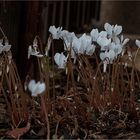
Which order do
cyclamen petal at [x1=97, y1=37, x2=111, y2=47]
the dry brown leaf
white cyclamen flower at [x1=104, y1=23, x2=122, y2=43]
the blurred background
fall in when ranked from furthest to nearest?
the blurred background
white cyclamen flower at [x1=104, y1=23, x2=122, y2=43]
cyclamen petal at [x1=97, y1=37, x2=111, y2=47]
the dry brown leaf

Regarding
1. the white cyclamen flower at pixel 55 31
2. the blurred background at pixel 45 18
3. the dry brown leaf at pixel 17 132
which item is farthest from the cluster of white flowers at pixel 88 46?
the blurred background at pixel 45 18

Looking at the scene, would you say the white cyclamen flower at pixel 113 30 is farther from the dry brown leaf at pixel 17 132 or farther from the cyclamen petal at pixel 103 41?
the dry brown leaf at pixel 17 132

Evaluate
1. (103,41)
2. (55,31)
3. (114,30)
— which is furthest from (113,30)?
(55,31)

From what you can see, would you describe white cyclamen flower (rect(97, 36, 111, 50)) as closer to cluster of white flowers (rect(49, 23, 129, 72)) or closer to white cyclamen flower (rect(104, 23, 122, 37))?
cluster of white flowers (rect(49, 23, 129, 72))

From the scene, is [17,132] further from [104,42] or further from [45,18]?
[45,18]

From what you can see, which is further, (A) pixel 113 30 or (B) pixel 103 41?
(A) pixel 113 30

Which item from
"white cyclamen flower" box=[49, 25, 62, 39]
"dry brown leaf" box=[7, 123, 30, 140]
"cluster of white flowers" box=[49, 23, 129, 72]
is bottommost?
"dry brown leaf" box=[7, 123, 30, 140]

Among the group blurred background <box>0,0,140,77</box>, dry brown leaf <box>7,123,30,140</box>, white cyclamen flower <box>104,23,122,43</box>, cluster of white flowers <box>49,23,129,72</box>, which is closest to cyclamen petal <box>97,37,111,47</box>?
cluster of white flowers <box>49,23,129,72</box>

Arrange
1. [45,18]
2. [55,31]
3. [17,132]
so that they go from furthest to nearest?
[45,18]
[55,31]
[17,132]

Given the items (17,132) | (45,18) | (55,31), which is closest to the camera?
(17,132)

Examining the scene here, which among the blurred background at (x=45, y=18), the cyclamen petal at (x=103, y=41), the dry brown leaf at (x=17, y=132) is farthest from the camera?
the blurred background at (x=45, y=18)
